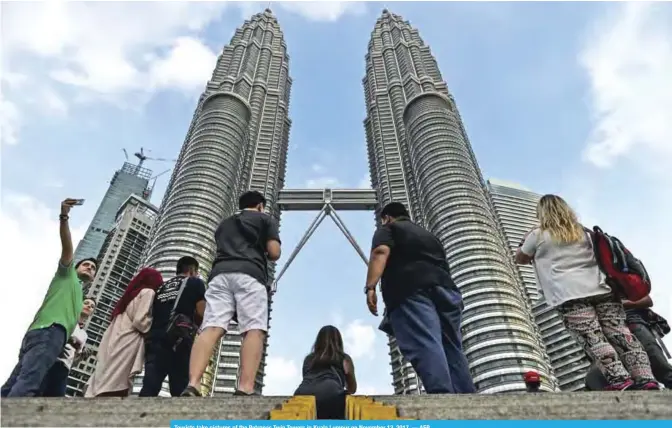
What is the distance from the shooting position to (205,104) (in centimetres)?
9175

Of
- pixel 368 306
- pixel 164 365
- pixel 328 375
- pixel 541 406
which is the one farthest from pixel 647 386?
pixel 164 365

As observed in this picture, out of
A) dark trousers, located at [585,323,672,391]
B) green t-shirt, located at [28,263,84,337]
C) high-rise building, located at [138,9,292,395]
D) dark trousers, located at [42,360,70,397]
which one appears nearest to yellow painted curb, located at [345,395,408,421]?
dark trousers, located at [585,323,672,391]

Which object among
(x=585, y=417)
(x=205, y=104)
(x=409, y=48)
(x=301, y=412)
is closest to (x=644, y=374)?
(x=585, y=417)

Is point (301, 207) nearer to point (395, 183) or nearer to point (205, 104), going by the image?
point (395, 183)

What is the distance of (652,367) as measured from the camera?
4777mm

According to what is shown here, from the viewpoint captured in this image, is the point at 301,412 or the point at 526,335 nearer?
the point at 301,412

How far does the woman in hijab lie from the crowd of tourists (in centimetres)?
1

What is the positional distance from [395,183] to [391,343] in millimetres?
27842

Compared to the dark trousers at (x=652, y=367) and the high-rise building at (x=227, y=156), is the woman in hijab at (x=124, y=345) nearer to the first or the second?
the dark trousers at (x=652, y=367)

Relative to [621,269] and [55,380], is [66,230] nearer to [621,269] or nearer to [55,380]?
[55,380]

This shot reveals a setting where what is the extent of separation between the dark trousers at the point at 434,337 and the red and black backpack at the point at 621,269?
137cm

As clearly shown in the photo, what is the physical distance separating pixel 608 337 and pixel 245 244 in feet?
11.1

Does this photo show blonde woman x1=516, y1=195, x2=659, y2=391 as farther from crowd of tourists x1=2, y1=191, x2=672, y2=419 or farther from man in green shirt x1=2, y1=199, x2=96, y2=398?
man in green shirt x1=2, y1=199, x2=96, y2=398

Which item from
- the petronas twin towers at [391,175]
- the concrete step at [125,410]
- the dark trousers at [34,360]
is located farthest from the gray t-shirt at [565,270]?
the petronas twin towers at [391,175]
